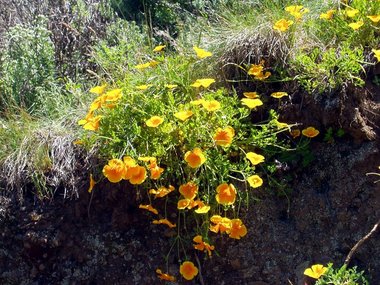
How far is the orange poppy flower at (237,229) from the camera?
3498mm

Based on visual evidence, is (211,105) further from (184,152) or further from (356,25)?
(356,25)

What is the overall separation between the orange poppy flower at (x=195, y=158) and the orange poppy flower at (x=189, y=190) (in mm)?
108

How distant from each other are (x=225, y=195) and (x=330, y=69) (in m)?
0.83

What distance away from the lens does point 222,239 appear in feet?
12.1

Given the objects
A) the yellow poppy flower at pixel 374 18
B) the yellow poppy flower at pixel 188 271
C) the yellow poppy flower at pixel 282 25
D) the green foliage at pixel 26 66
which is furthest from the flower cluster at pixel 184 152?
the green foliage at pixel 26 66

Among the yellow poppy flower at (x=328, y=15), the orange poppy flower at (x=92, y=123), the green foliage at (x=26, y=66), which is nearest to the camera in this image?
the orange poppy flower at (x=92, y=123)

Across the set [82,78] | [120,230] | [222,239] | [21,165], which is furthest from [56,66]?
[222,239]

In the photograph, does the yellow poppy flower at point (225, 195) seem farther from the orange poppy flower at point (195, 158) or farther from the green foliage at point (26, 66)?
the green foliage at point (26, 66)

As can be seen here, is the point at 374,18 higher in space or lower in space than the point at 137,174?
higher

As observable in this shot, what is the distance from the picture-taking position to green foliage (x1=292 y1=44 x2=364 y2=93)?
12.2 ft

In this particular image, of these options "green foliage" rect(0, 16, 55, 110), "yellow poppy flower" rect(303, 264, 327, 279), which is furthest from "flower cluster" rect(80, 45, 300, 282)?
"green foliage" rect(0, 16, 55, 110)

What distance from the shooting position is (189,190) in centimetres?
350

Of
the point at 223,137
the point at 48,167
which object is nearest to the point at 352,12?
the point at 223,137

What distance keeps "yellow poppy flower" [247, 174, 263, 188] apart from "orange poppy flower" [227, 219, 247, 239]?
0.55 ft
